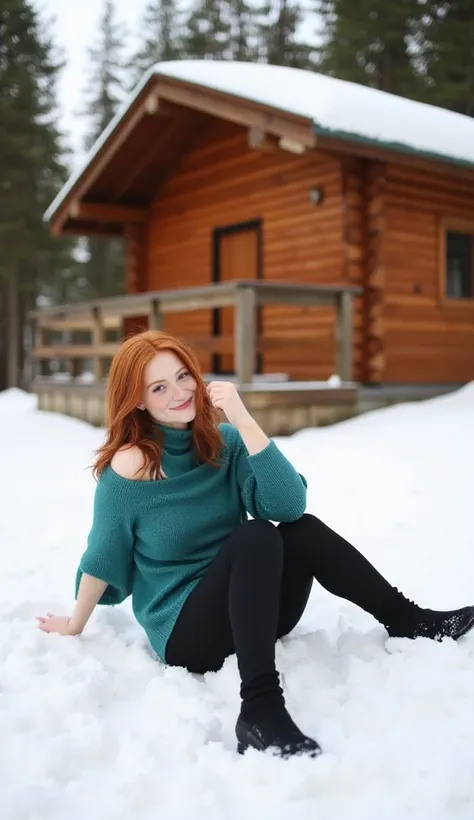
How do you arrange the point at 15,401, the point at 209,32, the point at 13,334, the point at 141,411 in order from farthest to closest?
the point at 209,32 → the point at 13,334 → the point at 15,401 → the point at 141,411

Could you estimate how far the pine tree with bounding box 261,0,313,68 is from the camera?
26.7 metres

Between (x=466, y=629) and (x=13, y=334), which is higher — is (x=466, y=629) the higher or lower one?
the lower one

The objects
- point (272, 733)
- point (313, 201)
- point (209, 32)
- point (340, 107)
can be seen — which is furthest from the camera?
point (209, 32)

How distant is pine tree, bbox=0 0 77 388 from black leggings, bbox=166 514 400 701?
68.7ft

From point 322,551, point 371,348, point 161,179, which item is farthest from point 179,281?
point 322,551

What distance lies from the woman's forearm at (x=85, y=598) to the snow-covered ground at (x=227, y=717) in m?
0.08

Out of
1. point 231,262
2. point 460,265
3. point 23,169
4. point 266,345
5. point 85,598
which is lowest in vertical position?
point 85,598

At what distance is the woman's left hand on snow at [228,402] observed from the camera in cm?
254

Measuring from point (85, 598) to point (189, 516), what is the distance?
0.49 metres

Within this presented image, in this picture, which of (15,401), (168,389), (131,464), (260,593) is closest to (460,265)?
(168,389)

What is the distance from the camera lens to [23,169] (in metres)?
22.9

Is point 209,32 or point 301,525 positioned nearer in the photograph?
point 301,525

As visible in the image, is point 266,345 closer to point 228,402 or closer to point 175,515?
point 228,402

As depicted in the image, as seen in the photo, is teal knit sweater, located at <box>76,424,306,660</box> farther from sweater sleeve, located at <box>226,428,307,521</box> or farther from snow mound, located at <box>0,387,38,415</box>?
snow mound, located at <box>0,387,38,415</box>
